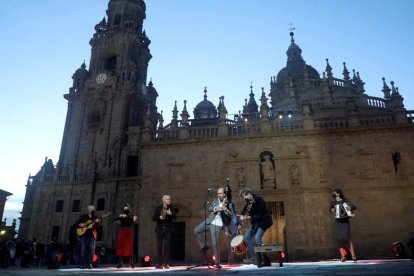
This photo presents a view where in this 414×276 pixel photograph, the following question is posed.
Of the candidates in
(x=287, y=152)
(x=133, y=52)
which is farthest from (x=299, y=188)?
(x=133, y=52)

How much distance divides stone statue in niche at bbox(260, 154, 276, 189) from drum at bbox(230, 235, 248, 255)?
496 inches

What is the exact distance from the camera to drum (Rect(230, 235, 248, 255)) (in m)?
9.24

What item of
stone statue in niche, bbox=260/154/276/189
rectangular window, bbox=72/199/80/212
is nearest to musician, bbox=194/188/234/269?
stone statue in niche, bbox=260/154/276/189

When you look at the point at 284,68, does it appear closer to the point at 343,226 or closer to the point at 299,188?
the point at 299,188

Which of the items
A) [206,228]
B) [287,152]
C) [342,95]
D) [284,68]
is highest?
[284,68]

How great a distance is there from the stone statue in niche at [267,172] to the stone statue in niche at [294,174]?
1.10m

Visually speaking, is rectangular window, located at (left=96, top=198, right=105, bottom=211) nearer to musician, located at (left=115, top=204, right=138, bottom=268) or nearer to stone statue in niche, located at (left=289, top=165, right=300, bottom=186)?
stone statue in niche, located at (left=289, top=165, right=300, bottom=186)

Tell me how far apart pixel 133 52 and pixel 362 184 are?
111 ft

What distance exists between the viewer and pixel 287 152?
73.0ft

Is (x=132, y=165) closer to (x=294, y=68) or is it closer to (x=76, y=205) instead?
(x=76, y=205)

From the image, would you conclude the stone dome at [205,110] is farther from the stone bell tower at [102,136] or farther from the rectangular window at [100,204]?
the rectangular window at [100,204]

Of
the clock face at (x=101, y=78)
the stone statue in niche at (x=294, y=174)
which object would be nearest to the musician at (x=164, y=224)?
the stone statue in niche at (x=294, y=174)

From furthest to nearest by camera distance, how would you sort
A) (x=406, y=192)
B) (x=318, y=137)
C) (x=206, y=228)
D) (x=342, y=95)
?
(x=342, y=95)
(x=318, y=137)
(x=406, y=192)
(x=206, y=228)

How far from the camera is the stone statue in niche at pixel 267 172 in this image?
22.0 m
